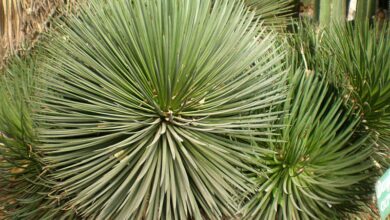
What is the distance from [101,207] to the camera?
11.9 ft

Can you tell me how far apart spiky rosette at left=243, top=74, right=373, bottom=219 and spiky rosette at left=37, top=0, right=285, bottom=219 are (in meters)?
0.17

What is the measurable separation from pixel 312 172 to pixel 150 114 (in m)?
1.22

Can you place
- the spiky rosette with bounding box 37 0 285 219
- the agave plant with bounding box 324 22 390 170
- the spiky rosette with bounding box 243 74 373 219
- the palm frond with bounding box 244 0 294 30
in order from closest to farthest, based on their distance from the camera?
1. the spiky rosette with bounding box 37 0 285 219
2. the spiky rosette with bounding box 243 74 373 219
3. the agave plant with bounding box 324 22 390 170
4. the palm frond with bounding box 244 0 294 30

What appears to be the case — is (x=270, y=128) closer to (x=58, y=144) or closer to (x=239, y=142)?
(x=239, y=142)

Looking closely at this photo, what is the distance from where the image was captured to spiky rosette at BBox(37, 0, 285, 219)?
354 cm

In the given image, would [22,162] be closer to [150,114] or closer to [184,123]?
[150,114]

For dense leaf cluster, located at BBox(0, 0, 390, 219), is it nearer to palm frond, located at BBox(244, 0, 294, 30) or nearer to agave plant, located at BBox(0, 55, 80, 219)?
agave plant, located at BBox(0, 55, 80, 219)

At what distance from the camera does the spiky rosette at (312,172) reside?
3.73 meters

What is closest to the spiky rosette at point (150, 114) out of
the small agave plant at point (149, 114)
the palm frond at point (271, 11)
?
the small agave plant at point (149, 114)

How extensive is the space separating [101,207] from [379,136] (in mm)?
2127

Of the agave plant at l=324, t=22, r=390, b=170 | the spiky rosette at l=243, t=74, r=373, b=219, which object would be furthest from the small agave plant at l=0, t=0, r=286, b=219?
the agave plant at l=324, t=22, r=390, b=170

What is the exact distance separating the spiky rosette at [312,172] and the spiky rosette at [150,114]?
0.17 meters

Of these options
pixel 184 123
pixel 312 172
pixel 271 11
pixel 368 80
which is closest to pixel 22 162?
pixel 184 123

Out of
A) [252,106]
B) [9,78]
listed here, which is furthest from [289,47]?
[9,78]
